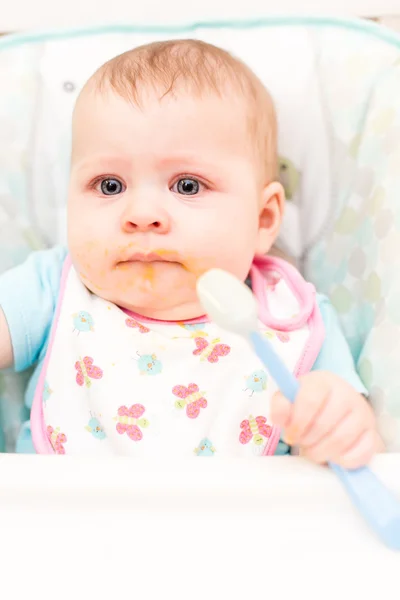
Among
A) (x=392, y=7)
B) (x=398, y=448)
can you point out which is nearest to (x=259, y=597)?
(x=398, y=448)

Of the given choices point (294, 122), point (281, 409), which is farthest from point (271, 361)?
point (294, 122)

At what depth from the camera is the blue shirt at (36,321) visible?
0.88 m

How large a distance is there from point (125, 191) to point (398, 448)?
434mm

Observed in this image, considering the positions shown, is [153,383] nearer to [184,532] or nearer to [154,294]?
[154,294]

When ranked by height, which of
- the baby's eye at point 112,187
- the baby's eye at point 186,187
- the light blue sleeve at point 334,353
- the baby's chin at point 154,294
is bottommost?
the light blue sleeve at point 334,353

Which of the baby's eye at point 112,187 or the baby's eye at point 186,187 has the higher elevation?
the baby's eye at point 186,187

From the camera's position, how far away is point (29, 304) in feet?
2.95

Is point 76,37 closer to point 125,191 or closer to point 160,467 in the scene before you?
point 125,191

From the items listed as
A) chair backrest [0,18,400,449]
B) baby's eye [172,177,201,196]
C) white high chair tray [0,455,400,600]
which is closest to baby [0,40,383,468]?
baby's eye [172,177,201,196]

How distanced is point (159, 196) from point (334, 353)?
1.01 ft

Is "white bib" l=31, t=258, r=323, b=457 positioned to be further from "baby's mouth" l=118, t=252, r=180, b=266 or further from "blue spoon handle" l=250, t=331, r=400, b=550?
"blue spoon handle" l=250, t=331, r=400, b=550

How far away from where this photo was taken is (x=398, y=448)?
766 mm

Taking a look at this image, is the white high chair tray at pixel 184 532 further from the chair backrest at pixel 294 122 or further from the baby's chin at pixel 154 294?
the chair backrest at pixel 294 122

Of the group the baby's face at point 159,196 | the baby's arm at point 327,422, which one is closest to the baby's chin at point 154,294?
the baby's face at point 159,196
